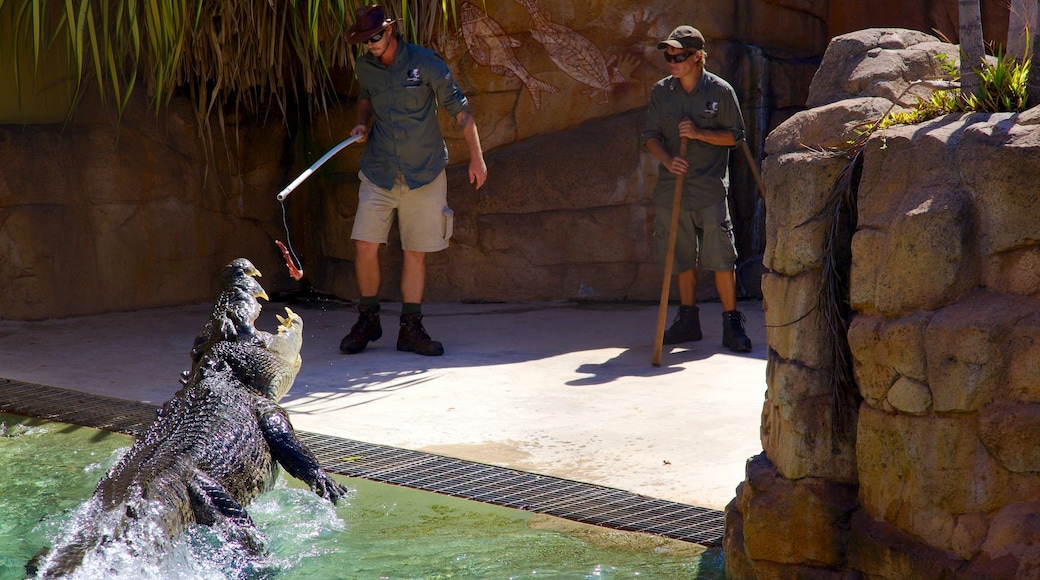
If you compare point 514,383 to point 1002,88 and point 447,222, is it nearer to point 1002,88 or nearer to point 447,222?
point 447,222

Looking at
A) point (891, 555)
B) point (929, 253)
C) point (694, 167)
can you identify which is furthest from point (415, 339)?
point (929, 253)

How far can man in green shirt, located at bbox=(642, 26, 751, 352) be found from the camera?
5.39 m

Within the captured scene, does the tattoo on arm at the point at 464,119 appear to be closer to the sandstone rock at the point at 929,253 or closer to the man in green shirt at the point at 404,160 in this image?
the man in green shirt at the point at 404,160

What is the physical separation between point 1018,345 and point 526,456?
208cm

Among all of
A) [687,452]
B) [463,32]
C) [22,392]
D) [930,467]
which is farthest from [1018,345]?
[463,32]

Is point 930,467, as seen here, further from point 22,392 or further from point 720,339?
point 22,392

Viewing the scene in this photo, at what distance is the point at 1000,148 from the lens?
83.4 inches

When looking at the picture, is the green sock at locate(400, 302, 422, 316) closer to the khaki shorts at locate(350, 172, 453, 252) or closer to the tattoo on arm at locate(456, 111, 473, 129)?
the khaki shorts at locate(350, 172, 453, 252)

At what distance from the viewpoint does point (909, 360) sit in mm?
2213

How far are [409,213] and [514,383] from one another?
3.88ft

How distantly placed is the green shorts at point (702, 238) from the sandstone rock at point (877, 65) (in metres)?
2.64

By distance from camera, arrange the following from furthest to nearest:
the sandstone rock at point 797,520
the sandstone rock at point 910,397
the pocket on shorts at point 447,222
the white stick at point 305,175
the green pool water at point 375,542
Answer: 1. the pocket on shorts at point 447,222
2. the white stick at point 305,175
3. the green pool water at point 375,542
4. the sandstone rock at point 797,520
5. the sandstone rock at point 910,397

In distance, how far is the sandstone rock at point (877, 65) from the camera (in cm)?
269

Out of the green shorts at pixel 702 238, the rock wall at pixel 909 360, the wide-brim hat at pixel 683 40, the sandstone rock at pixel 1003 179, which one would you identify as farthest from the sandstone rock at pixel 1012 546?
the wide-brim hat at pixel 683 40
